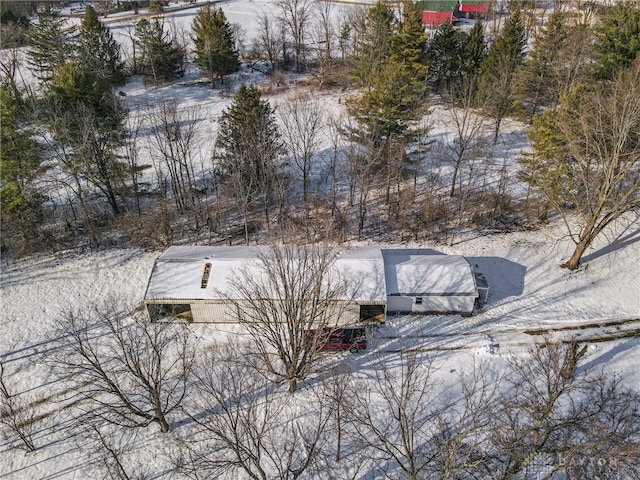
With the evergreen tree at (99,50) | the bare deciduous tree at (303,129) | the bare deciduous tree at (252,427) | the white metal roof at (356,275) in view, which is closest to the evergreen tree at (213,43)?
the evergreen tree at (99,50)

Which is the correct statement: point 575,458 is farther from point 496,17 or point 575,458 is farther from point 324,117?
point 496,17

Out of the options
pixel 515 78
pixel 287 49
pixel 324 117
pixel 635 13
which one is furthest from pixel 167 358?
pixel 287 49

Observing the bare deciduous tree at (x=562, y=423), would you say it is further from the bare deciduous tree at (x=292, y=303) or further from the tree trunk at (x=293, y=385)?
the tree trunk at (x=293, y=385)

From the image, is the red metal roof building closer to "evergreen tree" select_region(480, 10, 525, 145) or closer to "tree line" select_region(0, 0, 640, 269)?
"tree line" select_region(0, 0, 640, 269)

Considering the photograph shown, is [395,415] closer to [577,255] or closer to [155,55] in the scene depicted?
[577,255]

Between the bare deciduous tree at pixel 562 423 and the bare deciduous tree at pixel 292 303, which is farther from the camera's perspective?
the bare deciduous tree at pixel 292 303

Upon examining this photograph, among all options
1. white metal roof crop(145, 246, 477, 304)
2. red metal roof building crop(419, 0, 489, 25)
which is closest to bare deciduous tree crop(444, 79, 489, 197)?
white metal roof crop(145, 246, 477, 304)
